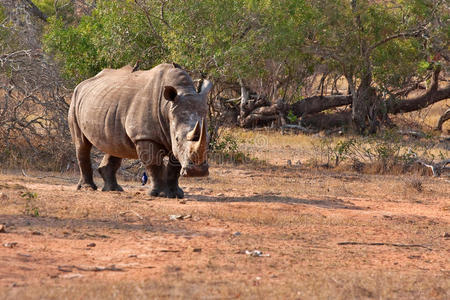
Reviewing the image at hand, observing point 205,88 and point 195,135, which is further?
point 205,88

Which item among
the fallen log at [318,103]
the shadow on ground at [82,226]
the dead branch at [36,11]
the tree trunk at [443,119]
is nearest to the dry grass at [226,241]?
the shadow on ground at [82,226]

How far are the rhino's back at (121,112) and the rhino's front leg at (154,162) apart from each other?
0.40ft

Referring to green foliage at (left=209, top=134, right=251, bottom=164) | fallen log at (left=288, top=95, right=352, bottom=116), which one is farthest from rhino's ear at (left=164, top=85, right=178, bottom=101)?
fallen log at (left=288, top=95, right=352, bottom=116)

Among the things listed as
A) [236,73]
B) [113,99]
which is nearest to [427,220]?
[113,99]

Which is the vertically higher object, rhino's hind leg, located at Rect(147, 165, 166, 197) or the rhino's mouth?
the rhino's mouth

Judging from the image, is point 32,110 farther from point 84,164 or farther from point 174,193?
point 174,193

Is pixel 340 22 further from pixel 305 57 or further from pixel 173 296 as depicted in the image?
pixel 173 296

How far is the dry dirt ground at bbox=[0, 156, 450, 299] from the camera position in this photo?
5.25 m

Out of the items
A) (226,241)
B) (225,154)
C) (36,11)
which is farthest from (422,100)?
(226,241)

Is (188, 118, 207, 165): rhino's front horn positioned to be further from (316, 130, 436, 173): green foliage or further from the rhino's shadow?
(316, 130, 436, 173): green foliage

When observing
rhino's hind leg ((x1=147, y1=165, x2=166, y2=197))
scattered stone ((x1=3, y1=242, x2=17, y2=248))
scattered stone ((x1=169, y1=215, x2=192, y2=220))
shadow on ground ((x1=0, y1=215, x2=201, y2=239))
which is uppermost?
rhino's hind leg ((x1=147, y1=165, x2=166, y2=197))

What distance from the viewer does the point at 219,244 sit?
22.5ft

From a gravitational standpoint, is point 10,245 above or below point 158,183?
below

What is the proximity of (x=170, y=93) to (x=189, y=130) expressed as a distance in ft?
1.94
